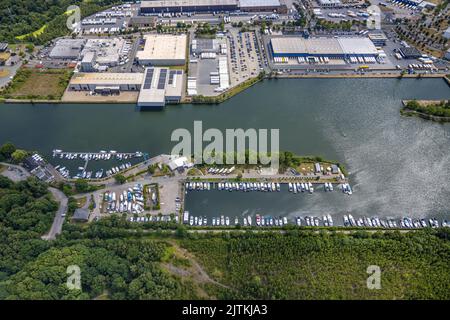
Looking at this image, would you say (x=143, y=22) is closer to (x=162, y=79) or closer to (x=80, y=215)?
(x=162, y=79)

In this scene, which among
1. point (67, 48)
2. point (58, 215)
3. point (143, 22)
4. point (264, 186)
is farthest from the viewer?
point (143, 22)

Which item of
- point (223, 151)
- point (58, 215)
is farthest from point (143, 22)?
point (58, 215)

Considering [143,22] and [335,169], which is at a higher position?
[143,22]

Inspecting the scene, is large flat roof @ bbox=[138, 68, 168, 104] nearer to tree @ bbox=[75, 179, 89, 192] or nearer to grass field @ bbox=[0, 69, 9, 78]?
tree @ bbox=[75, 179, 89, 192]

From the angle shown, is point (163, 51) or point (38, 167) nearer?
point (38, 167)

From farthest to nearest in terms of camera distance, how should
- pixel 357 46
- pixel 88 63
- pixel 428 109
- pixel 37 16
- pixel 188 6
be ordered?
1. pixel 188 6
2. pixel 37 16
3. pixel 357 46
4. pixel 88 63
5. pixel 428 109

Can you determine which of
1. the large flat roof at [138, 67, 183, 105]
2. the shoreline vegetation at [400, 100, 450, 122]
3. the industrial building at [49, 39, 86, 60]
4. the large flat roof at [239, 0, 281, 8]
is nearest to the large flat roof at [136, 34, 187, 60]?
the large flat roof at [138, 67, 183, 105]

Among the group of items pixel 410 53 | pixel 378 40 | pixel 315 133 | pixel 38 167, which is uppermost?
pixel 378 40
